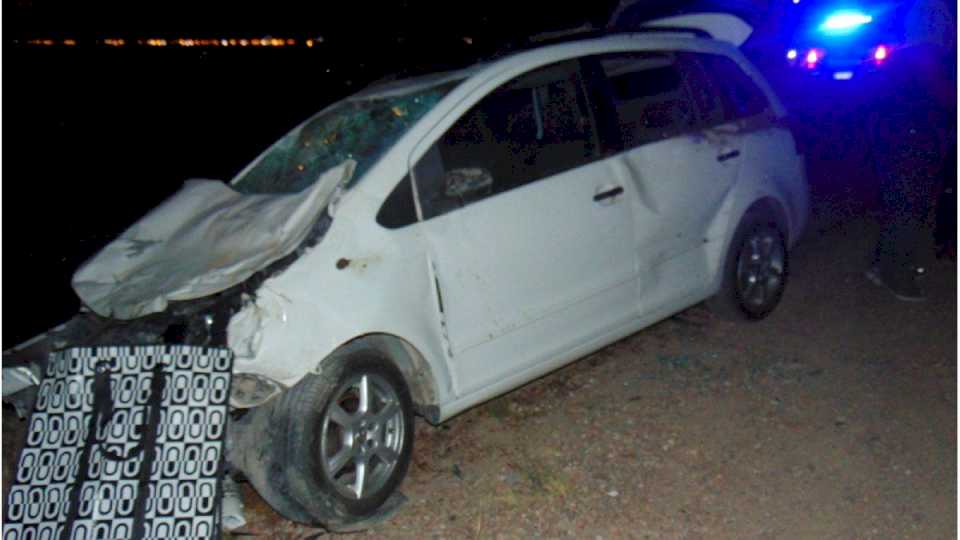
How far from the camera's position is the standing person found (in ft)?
18.3

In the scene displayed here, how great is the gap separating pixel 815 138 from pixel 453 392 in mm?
7118

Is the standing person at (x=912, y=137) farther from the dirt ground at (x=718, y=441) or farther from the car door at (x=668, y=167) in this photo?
the car door at (x=668, y=167)

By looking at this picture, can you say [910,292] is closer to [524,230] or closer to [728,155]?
[728,155]

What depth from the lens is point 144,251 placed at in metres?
3.95

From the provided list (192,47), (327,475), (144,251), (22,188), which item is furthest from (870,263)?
(192,47)

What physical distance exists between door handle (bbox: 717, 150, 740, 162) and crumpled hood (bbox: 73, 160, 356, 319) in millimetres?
2239

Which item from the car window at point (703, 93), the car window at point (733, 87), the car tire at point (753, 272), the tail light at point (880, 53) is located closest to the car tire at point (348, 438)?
the car tire at point (753, 272)

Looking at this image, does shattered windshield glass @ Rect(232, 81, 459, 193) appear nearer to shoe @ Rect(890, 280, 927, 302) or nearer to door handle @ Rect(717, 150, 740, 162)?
door handle @ Rect(717, 150, 740, 162)

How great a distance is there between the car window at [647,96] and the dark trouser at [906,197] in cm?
182

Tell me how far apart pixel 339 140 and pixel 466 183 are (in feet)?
2.53

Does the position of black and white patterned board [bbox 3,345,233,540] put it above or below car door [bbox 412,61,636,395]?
below

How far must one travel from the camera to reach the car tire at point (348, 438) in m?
3.43

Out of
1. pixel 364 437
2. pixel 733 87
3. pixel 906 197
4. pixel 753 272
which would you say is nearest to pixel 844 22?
pixel 906 197

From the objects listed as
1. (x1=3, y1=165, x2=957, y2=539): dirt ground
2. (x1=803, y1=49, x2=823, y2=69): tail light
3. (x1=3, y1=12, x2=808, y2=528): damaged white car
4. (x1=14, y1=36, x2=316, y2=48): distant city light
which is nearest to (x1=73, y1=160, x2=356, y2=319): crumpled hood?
(x1=3, y1=12, x2=808, y2=528): damaged white car
